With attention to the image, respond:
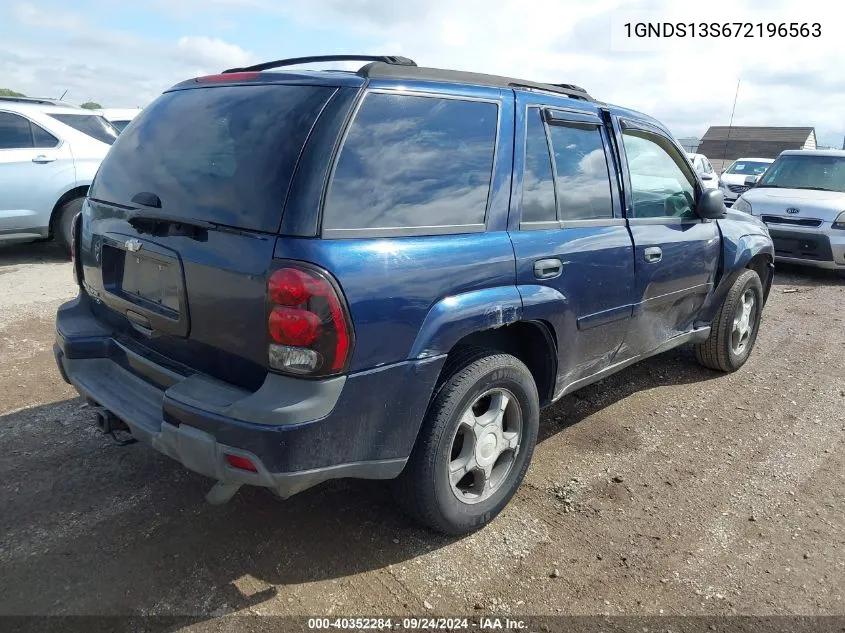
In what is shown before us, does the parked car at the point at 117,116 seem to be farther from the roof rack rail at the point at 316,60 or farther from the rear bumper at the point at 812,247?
the rear bumper at the point at 812,247

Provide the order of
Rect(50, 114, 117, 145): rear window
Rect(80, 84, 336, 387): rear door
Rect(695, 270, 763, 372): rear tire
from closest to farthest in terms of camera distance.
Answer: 1. Rect(80, 84, 336, 387): rear door
2. Rect(695, 270, 763, 372): rear tire
3. Rect(50, 114, 117, 145): rear window

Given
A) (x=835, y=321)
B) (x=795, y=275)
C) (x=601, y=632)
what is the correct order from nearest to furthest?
(x=601, y=632), (x=835, y=321), (x=795, y=275)

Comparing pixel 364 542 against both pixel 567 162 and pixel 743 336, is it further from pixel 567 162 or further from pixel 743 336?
pixel 743 336

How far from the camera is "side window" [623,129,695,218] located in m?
3.79

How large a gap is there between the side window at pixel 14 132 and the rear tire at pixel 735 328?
751cm

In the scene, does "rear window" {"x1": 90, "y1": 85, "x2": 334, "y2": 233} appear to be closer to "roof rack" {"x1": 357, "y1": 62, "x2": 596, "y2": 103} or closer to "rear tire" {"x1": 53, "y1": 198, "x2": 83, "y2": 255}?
"roof rack" {"x1": 357, "y1": 62, "x2": 596, "y2": 103}

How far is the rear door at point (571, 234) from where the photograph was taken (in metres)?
2.97

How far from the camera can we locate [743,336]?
201 inches

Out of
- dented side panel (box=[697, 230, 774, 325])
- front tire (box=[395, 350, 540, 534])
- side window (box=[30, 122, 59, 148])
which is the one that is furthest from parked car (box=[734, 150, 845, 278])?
side window (box=[30, 122, 59, 148])

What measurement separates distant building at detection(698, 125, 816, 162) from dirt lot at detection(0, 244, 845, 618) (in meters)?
33.8

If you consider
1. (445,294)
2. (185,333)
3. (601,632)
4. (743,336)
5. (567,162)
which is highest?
(567,162)

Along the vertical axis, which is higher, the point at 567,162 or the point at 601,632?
the point at 567,162

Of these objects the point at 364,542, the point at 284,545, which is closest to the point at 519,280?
the point at 364,542

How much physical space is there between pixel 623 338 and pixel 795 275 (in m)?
6.75
